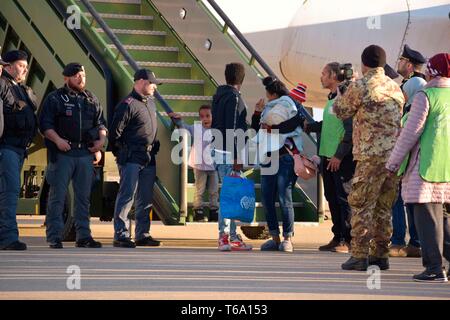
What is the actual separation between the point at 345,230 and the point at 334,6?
9310mm

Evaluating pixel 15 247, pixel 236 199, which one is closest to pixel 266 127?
pixel 236 199

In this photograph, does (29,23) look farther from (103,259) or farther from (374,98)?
(374,98)

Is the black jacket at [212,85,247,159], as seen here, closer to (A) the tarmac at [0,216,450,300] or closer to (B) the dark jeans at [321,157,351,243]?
(B) the dark jeans at [321,157,351,243]

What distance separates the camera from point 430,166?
10.1 m

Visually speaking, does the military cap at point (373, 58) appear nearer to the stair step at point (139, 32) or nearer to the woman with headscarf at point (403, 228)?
the woman with headscarf at point (403, 228)

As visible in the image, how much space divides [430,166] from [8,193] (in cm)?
446

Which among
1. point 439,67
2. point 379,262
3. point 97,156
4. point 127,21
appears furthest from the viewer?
point 127,21

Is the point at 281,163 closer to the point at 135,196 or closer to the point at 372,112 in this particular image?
the point at 135,196

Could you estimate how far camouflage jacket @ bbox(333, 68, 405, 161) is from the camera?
426 inches

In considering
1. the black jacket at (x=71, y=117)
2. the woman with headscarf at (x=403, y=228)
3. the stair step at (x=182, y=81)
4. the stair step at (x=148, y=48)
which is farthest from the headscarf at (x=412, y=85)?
the stair step at (x=148, y=48)

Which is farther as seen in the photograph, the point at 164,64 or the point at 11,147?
the point at 164,64

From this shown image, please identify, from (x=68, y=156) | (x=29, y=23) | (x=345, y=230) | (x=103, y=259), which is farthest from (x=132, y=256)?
(x=29, y=23)

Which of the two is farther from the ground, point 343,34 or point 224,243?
point 343,34

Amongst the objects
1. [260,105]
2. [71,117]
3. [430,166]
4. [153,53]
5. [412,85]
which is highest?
[153,53]
